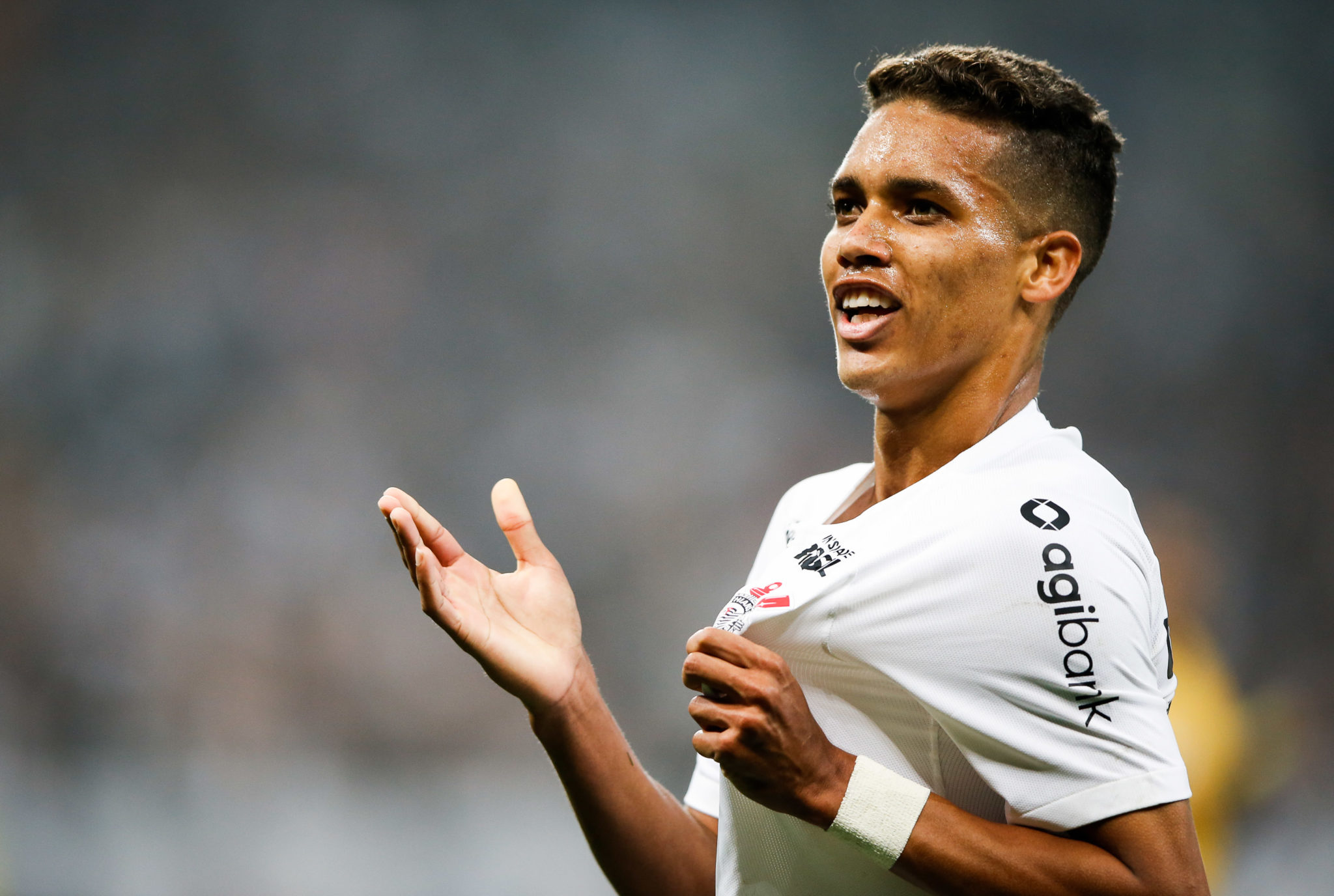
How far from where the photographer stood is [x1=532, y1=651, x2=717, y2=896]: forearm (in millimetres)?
1832

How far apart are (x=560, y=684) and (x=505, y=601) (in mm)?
190

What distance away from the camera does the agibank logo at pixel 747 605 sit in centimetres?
163

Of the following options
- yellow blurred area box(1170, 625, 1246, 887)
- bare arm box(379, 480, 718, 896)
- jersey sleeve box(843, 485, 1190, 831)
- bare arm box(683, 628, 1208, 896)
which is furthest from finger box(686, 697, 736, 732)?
yellow blurred area box(1170, 625, 1246, 887)

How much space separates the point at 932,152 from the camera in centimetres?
177

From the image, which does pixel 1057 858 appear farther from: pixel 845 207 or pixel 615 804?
pixel 845 207

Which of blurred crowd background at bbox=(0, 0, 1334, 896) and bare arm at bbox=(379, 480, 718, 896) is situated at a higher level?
blurred crowd background at bbox=(0, 0, 1334, 896)

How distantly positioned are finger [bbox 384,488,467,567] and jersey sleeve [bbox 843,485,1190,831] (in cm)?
80

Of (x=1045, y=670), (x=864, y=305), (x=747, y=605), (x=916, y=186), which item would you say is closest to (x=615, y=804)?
(x=747, y=605)

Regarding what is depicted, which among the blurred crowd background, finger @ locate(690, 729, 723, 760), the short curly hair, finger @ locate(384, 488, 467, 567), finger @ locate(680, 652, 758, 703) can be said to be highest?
the blurred crowd background

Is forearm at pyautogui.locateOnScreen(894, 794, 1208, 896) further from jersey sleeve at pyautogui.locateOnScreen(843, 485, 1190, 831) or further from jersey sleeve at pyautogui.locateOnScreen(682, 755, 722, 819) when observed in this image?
jersey sleeve at pyautogui.locateOnScreen(682, 755, 722, 819)

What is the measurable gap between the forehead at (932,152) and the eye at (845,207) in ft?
0.20

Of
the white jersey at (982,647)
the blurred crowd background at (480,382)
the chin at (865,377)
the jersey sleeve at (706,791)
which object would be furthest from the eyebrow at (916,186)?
the blurred crowd background at (480,382)

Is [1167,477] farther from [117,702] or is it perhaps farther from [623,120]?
[117,702]

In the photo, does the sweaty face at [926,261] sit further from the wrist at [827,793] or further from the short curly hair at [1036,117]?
the wrist at [827,793]
